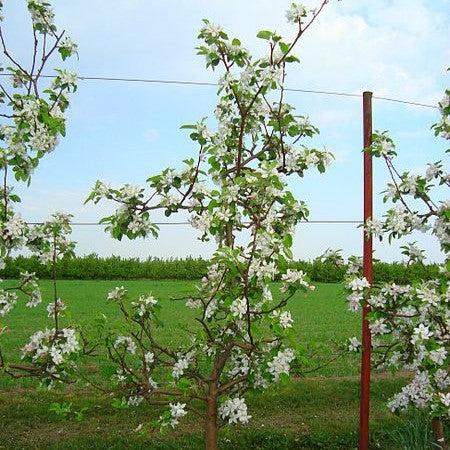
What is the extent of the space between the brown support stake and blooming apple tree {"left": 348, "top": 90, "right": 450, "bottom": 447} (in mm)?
104

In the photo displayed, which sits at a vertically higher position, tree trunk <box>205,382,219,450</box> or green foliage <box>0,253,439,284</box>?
green foliage <box>0,253,439,284</box>

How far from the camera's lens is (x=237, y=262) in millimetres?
3227

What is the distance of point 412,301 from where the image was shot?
4406 millimetres

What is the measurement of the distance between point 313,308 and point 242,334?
10065 millimetres

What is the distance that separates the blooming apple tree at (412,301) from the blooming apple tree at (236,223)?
708 mm

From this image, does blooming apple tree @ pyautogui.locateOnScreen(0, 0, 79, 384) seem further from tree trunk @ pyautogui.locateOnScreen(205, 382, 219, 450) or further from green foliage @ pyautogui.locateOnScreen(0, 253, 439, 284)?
green foliage @ pyautogui.locateOnScreen(0, 253, 439, 284)

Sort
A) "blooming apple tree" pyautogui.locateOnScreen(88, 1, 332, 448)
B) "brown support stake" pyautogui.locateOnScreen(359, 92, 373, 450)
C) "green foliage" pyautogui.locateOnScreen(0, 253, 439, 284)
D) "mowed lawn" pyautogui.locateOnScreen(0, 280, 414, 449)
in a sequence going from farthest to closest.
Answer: "green foliage" pyautogui.locateOnScreen(0, 253, 439, 284)
"mowed lawn" pyautogui.locateOnScreen(0, 280, 414, 449)
"brown support stake" pyautogui.locateOnScreen(359, 92, 373, 450)
"blooming apple tree" pyautogui.locateOnScreen(88, 1, 332, 448)

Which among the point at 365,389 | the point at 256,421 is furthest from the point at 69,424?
the point at 365,389

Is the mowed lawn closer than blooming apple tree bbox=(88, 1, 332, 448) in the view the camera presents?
No

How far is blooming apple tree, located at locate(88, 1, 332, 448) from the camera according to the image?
3.51 metres

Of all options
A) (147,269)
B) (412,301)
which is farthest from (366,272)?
(147,269)

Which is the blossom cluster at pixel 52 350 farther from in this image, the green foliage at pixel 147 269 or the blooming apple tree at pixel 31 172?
the green foliage at pixel 147 269

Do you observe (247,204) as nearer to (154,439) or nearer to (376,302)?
(376,302)

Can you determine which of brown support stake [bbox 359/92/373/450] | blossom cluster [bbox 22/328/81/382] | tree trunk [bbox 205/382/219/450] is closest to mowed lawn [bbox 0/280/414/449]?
blossom cluster [bbox 22/328/81/382]
